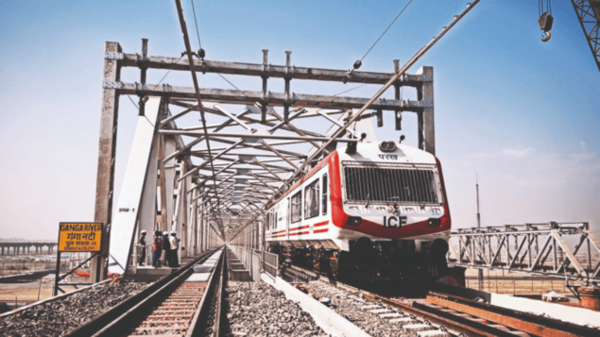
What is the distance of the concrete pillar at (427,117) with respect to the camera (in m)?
14.2

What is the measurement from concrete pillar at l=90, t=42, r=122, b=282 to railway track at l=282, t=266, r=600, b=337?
20.4ft

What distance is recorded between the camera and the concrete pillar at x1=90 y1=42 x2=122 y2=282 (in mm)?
12039

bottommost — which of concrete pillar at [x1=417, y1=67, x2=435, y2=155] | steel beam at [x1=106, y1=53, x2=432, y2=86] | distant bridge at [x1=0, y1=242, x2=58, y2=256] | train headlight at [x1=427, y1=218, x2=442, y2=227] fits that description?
distant bridge at [x1=0, y1=242, x2=58, y2=256]

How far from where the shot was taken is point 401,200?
955cm

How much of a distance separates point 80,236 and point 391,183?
7.92 meters

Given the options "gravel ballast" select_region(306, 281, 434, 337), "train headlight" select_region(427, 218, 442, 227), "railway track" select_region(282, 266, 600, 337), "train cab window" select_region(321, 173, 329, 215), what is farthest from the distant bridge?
"railway track" select_region(282, 266, 600, 337)

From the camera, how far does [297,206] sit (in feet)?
46.4

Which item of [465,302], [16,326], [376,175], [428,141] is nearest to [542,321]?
[465,302]

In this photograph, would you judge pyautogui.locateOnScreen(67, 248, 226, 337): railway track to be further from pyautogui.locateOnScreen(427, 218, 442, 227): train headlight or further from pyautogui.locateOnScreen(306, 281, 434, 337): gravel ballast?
pyautogui.locateOnScreen(427, 218, 442, 227): train headlight

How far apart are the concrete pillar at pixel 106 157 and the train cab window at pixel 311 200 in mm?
5374

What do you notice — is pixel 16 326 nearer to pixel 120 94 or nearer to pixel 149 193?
pixel 120 94

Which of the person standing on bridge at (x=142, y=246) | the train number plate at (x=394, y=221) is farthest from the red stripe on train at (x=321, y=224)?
the person standing on bridge at (x=142, y=246)

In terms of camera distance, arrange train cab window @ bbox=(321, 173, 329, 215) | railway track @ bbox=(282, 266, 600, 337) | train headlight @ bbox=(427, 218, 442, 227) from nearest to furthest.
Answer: railway track @ bbox=(282, 266, 600, 337), train headlight @ bbox=(427, 218, 442, 227), train cab window @ bbox=(321, 173, 329, 215)

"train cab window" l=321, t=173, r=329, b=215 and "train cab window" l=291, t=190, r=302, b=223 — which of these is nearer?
"train cab window" l=321, t=173, r=329, b=215
